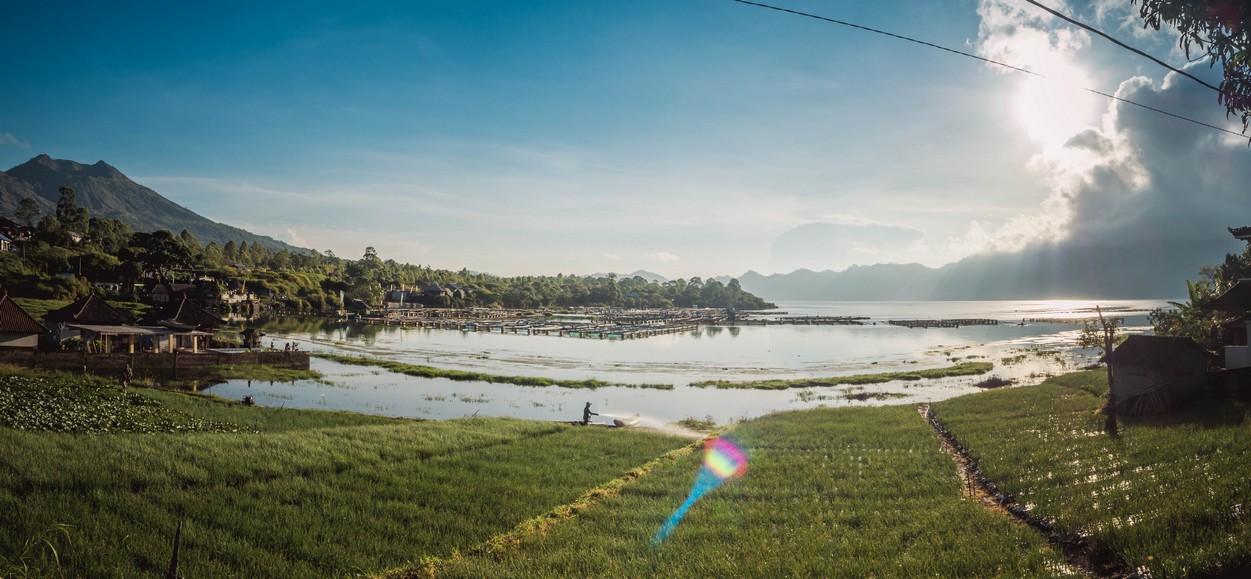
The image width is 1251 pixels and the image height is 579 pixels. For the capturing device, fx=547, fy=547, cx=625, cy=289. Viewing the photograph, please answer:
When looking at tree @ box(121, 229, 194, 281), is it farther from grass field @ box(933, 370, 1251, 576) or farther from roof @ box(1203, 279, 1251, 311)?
roof @ box(1203, 279, 1251, 311)

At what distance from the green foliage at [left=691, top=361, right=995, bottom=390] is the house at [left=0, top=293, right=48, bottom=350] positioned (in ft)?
142

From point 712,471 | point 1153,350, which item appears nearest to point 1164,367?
point 1153,350

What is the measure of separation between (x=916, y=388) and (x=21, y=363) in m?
57.3

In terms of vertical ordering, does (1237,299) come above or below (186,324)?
above

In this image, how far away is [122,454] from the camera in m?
12.5

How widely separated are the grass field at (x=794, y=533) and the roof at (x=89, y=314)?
145ft

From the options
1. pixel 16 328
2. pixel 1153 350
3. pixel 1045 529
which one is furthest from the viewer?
pixel 16 328

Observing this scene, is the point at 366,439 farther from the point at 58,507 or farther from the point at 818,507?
the point at 818,507

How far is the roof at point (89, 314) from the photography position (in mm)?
37875

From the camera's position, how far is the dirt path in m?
7.22

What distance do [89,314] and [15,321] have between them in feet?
20.7

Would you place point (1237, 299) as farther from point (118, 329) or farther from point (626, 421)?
point (118, 329)

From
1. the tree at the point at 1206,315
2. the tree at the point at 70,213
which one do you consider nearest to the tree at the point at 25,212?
the tree at the point at 70,213

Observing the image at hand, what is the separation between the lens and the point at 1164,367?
16.9m
